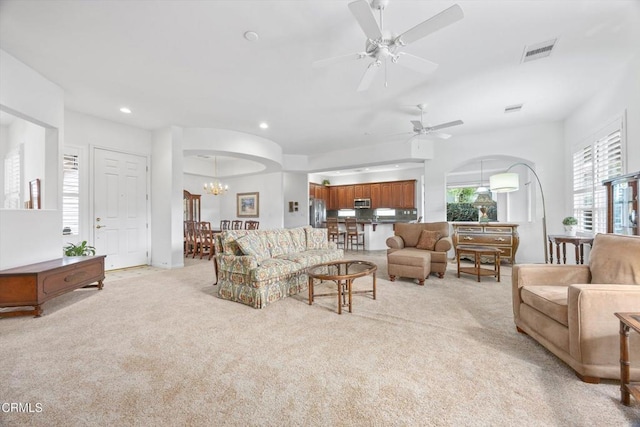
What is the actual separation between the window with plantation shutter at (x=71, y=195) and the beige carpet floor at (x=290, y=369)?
2.09 meters

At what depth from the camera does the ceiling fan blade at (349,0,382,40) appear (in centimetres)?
178

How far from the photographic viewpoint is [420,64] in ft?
8.28

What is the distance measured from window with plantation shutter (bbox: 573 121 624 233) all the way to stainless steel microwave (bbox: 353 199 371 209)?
6103 mm

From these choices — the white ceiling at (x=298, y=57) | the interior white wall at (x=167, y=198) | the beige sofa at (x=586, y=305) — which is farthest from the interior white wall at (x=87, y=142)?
the beige sofa at (x=586, y=305)

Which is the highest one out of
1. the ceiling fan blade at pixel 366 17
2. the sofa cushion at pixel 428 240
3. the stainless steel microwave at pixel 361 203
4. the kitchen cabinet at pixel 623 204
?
the ceiling fan blade at pixel 366 17

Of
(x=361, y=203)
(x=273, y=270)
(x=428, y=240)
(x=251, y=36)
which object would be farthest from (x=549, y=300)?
(x=361, y=203)

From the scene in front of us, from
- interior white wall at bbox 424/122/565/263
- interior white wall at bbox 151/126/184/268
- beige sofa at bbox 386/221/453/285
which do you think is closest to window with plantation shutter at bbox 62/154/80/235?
interior white wall at bbox 151/126/184/268

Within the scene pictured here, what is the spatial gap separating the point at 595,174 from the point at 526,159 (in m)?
1.61

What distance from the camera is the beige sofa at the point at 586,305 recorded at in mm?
1646

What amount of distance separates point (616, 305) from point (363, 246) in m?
6.58

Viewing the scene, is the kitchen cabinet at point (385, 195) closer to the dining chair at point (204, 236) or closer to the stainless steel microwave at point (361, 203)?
the stainless steel microwave at point (361, 203)

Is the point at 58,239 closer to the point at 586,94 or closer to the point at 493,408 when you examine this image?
the point at 493,408

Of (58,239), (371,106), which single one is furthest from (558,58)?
(58,239)

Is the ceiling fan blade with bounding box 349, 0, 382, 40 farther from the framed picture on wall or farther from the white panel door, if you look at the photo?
the framed picture on wall
